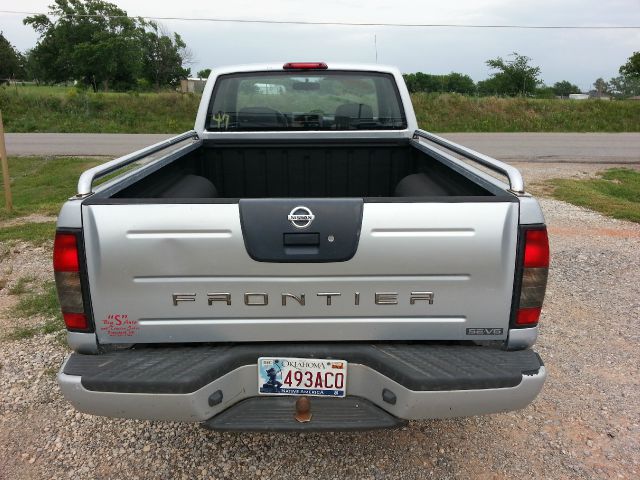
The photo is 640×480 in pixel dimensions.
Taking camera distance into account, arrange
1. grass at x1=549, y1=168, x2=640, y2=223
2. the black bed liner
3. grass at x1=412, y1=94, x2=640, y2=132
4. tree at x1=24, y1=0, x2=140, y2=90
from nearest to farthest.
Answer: the black bed liner, grass at x1=549, y1=168, x2=640, y2=223, grass at x1=412, y1=94, x2=640, y2=132, tree at x1=24, y1=0, x2=140, y2=90

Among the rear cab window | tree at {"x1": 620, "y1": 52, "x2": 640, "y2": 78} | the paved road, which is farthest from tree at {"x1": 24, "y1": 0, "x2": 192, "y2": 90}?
the rear cab window

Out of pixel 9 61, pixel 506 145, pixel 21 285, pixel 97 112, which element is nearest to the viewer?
pixel 21 285

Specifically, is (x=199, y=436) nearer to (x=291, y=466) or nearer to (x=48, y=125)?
(x=291, y=466)

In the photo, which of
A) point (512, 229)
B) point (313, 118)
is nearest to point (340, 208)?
point (512, 229)

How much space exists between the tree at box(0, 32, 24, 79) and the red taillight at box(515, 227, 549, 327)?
75.6 metres

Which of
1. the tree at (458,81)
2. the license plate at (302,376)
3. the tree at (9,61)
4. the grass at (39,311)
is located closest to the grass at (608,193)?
the license plate at (302,376)

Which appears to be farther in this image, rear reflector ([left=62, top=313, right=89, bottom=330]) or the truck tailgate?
rear reflector ([left=62, top=313, right=89, bottom=330])

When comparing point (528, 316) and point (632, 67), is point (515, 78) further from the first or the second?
point (528, 316)

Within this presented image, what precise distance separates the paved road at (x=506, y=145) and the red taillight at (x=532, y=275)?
12.8 metres

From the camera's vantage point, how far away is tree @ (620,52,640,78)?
35250 mm

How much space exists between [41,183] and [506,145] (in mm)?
13504

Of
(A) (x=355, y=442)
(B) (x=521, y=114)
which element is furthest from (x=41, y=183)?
(B) (x=521, y=114)

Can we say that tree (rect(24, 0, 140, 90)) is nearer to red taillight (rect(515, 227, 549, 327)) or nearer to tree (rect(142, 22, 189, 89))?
tree (rect(142, 22, 189, 89))

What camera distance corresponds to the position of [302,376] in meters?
2.13
